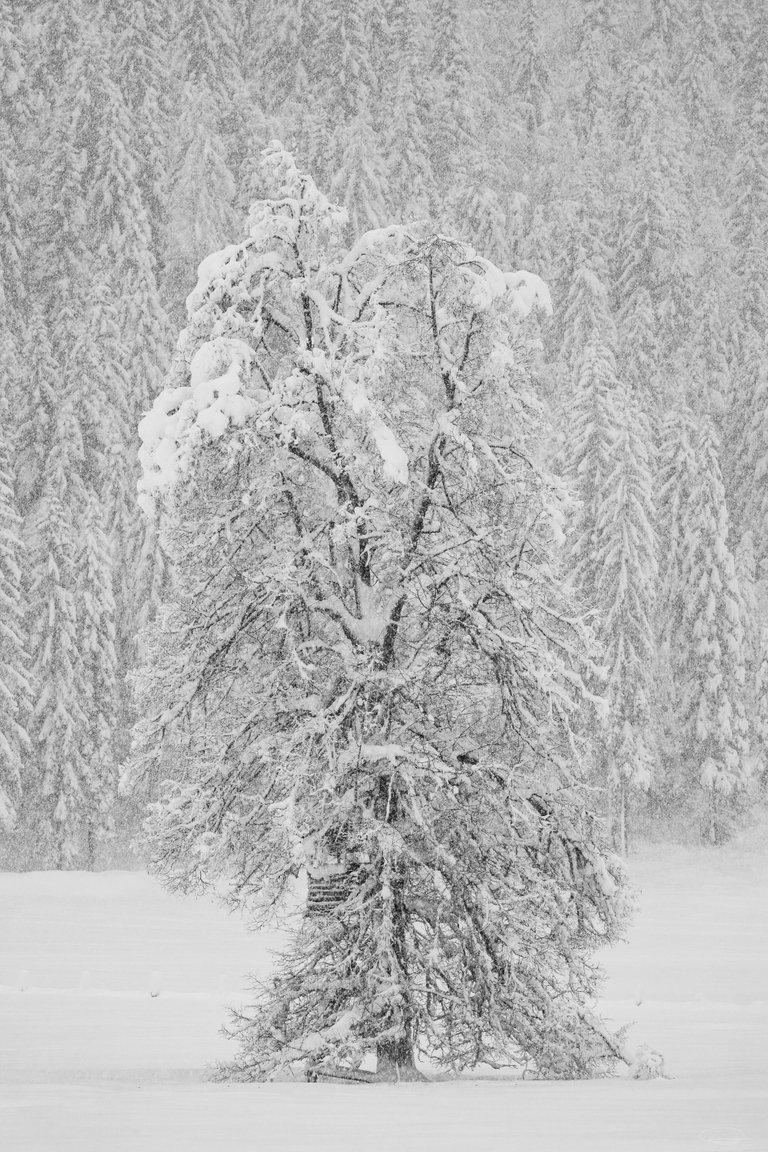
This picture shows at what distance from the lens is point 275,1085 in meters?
10.2

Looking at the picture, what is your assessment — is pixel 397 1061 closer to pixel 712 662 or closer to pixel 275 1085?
pixel 275 1085

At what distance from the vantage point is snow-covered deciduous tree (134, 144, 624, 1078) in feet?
36.6

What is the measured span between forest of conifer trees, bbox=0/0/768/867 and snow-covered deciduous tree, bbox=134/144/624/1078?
100 cm

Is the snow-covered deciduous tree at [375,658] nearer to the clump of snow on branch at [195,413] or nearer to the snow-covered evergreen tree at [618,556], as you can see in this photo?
the clump of snow on branch at [195,413]

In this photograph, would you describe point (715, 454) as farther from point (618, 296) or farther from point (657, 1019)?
point (657, 1019)

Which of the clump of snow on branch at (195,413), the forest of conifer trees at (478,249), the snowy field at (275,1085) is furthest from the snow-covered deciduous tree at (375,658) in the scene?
the forest of conifer trees at (478,249)

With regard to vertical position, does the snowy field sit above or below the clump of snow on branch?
below

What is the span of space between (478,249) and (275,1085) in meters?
53.1

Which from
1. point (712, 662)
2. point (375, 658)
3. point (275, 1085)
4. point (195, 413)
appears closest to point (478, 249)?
point (712, 662)

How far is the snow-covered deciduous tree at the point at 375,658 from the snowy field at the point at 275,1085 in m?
0.75

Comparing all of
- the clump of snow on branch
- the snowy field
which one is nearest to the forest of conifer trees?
the clump of snow on branch

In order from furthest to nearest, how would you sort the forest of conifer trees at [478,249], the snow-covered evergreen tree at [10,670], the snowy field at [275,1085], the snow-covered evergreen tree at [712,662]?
the snow-covered evergreen tree at [712,662], the forest of conifer trees at [478,249], the snow-covered evergreen tree at [10,670], the snowy field at [275,1085]

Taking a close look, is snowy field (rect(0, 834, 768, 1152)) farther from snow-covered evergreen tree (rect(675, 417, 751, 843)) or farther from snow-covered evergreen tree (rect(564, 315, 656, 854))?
snow-covered evergreen tree (rect(564, 315, 656, 854))

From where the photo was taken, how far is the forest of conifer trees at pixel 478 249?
42531 millimetres
